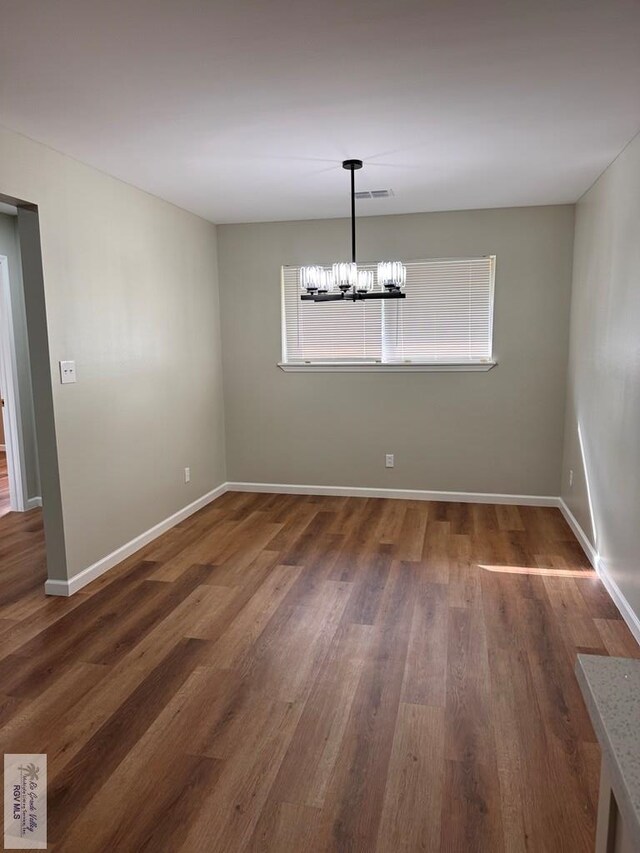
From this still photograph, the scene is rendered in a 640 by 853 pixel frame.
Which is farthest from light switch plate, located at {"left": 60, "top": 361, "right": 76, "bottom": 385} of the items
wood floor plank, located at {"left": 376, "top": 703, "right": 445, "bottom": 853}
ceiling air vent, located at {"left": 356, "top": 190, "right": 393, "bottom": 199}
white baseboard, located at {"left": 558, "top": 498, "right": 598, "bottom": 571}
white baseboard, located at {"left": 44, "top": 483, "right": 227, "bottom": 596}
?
white baseboard, located at {"left": 558, "top": 498, "right": 598, "bottom": 571}

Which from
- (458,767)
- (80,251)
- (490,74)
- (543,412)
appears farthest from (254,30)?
(543,412)

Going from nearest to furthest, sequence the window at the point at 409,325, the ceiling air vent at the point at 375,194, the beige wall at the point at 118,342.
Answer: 1. the beige wall at the point at 118,342
2. the ceiling air vent at the point at 375,194
3. the window at the point at 409,325

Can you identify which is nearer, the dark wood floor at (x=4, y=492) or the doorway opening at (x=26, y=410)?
the doorway opening at (x=26, y=410)

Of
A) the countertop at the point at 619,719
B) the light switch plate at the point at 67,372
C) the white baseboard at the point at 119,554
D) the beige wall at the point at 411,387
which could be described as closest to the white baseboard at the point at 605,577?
the beige wall at the point at 411,387

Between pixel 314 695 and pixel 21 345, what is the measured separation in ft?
14.0

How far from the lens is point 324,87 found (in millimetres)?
2443

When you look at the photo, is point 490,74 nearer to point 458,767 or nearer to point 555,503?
point 458,767

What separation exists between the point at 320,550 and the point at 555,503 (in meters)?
2.21

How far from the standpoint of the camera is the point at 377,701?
2400 mm

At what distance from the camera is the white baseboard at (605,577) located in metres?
2.91

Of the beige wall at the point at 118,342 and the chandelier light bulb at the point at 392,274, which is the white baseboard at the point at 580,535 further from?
the beige wall at the point at 118,342

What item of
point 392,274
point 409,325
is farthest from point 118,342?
point 409,325

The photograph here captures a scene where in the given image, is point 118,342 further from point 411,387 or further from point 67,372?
point 411,387

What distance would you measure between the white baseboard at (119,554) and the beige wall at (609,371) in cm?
305
